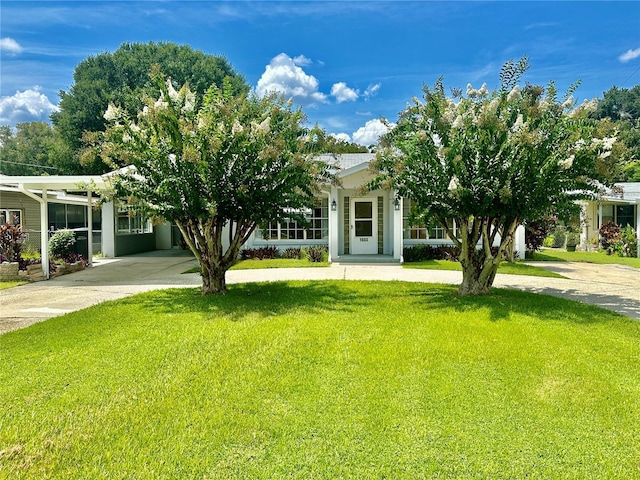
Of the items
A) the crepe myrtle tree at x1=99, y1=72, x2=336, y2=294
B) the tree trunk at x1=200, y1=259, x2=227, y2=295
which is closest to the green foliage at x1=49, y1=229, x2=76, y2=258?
the crepe myrtle tree at x1=99, y1=72, x2=336, y2=294

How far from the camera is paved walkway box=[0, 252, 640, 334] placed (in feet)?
23.8

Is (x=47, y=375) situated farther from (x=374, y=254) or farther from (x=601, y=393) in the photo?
(x=374, y=254)

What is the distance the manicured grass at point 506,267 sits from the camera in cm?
1128

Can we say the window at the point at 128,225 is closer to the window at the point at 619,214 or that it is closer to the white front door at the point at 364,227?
the white front door at the point at 364,227

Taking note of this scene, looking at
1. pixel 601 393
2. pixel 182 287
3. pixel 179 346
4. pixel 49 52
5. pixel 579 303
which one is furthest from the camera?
pixel 49 52

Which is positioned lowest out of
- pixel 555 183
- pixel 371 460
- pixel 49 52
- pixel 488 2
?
pixel 371 460

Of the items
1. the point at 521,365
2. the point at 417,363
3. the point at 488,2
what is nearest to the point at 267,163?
the point at 417,363

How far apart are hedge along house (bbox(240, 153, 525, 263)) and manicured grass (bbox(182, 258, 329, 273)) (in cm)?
108

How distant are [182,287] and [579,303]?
7.83 m

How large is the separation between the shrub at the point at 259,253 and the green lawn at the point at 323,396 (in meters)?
8.68

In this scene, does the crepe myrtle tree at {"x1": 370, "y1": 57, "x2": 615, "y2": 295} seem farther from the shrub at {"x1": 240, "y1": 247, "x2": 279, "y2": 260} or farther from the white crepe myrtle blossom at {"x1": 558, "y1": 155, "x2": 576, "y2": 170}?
the shrub at {"x1": 240, "y1": 247, "x2": 279, "y2": 260}

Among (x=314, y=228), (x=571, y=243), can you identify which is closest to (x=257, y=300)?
(x=314, y=228)

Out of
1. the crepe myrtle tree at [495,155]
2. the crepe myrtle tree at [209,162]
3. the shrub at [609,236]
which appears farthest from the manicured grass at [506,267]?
the shrub at [609,236]

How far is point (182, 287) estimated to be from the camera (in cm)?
915
